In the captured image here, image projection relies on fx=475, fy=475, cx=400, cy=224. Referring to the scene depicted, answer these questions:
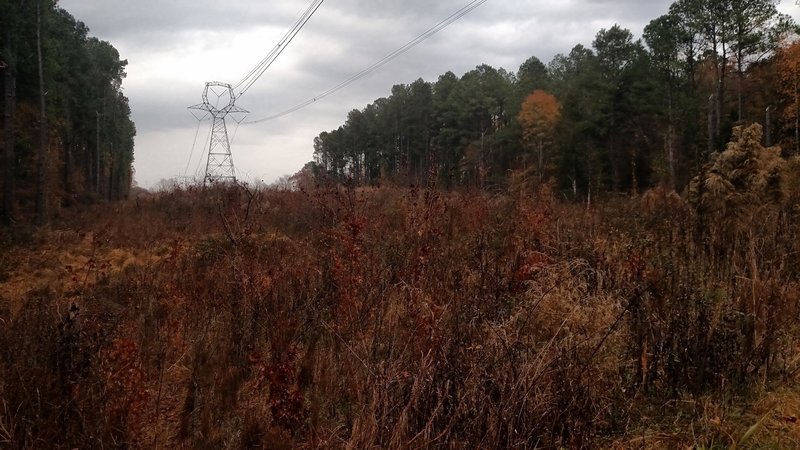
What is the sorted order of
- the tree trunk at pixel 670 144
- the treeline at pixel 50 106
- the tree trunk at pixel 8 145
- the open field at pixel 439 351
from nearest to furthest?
1. the open field at pixel 439 351
2. the tree trunk at pixel 8 145
3. the treeline at pixel 50 106
4. the tree trunk at pixel 670 144

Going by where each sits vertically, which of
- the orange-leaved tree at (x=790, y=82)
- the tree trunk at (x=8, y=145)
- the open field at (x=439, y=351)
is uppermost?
the orange-leaved tree at (x=790, y=82)

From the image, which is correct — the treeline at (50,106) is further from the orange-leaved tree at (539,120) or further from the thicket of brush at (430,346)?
the orange-leaved tree at (539,120)

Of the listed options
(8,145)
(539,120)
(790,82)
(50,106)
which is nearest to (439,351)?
(8,145)

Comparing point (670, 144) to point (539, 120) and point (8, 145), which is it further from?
point (8, 145)

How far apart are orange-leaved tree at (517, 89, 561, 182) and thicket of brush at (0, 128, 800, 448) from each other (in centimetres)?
3183

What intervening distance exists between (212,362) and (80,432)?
4.30 feet

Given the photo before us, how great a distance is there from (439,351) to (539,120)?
3758 centimetres

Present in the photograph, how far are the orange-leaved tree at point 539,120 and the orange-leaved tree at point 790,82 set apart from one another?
1353 cm

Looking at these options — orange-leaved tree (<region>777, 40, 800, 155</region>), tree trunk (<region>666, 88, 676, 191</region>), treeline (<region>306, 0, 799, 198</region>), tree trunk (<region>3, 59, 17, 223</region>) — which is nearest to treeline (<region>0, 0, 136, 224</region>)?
tree trunk (<region>3, 59, 17, 223</region>)

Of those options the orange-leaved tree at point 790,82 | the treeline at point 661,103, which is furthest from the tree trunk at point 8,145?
the orange-leaved tree at point 790,82

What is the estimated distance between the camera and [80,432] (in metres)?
2.95

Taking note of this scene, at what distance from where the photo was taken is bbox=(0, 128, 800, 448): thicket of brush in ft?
9.03

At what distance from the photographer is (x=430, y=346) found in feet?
10.9

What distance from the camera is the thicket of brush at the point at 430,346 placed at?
275cm
